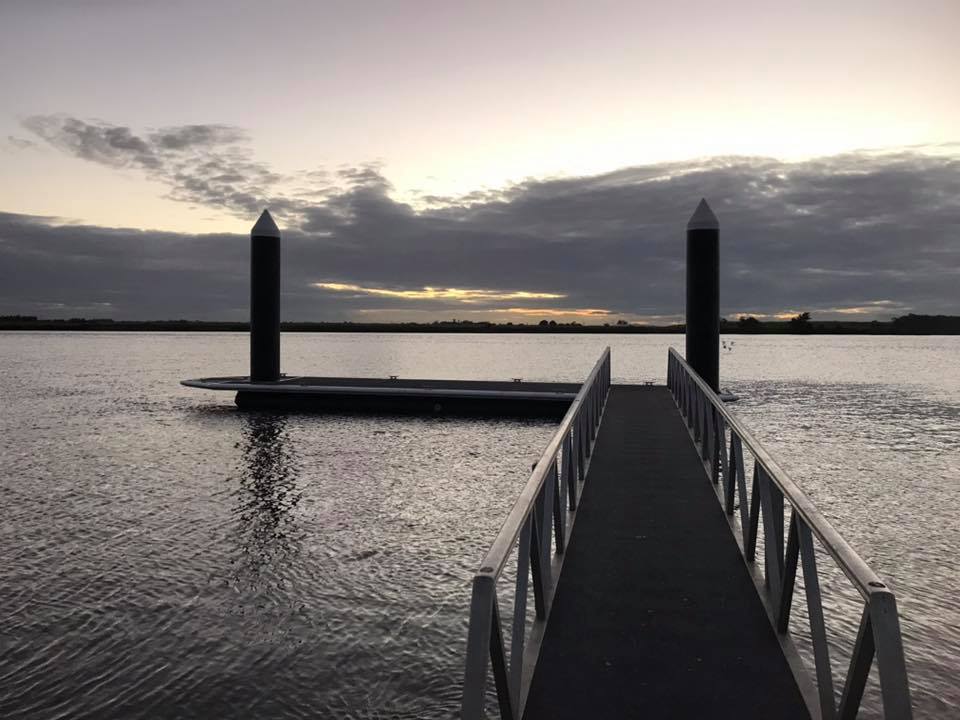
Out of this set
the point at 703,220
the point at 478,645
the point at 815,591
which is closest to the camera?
the point at 478,645

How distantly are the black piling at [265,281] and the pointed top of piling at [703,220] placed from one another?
14.1 metres

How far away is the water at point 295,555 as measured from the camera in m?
6.37

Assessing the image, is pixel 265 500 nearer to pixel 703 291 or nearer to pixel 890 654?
pixel 703 291

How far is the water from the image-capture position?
251 inches

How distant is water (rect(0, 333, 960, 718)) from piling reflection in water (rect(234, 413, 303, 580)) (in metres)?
0.06

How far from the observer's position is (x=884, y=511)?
12656 millimetres

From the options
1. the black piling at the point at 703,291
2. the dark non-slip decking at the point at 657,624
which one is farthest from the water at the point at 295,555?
the black piling at the point at 703,291

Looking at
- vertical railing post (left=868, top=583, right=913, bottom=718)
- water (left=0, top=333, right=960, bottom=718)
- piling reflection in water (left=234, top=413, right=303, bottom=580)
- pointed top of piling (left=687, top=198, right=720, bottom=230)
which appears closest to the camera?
vertical railing post (left=868, top=583, right=913, bottom=718)

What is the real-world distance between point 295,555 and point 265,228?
1701cm

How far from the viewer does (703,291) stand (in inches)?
654

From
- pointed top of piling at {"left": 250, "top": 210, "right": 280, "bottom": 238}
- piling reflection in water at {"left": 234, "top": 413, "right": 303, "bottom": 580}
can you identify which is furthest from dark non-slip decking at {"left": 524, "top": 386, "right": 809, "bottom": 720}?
pointed top of piling at {"left": 250, "top": 210, "right": 280, "bottom": 238}

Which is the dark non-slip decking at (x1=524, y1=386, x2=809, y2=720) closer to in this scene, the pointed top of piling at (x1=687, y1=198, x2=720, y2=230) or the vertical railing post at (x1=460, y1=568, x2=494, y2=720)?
the vertical railing post at (x1=460, y1=568, x2=494, y2=720)

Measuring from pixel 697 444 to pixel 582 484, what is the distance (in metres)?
3.43

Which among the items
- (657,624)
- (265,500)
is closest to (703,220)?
(265,500)
